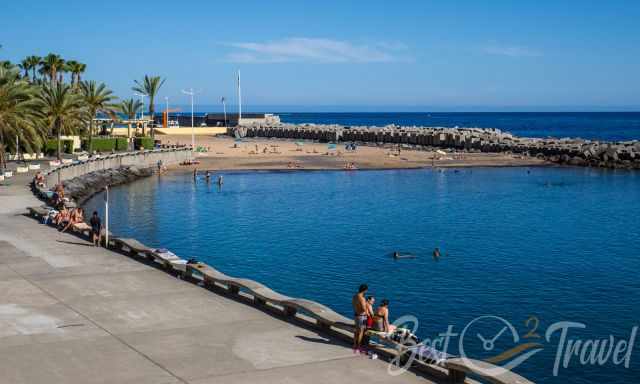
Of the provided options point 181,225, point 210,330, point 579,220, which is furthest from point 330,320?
point 579,220

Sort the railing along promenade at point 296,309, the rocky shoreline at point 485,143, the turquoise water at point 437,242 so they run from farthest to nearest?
the rocky shoreline at point 485,143
the turquoise water at point 437,242
the railing along promenade at point 296,309

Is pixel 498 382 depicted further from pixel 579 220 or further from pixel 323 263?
pixel 579 220

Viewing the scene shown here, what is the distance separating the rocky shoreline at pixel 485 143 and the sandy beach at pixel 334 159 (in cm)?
455

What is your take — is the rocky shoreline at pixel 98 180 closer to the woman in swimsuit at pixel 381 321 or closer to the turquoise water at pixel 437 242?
the turquoise water at pixel 437 242

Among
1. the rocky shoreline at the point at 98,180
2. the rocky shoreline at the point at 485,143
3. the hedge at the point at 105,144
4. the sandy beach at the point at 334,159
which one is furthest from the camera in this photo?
the rocky shoreline at the point at 485,143

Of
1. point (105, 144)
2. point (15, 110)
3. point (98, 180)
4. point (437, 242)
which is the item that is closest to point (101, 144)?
point (105, 144)

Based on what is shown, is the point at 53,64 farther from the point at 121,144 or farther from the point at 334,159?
the point at 334,159

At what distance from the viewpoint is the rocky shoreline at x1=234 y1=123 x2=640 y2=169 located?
90.3m

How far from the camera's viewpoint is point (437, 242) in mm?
37625

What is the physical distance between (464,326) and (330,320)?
8.17 metres

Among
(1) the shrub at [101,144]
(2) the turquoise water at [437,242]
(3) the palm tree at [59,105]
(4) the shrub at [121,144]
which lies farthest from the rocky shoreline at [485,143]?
(3) the palm tree at [59,105]

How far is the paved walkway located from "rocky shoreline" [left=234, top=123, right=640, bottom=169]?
255 feet

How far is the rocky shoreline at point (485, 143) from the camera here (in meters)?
90.3

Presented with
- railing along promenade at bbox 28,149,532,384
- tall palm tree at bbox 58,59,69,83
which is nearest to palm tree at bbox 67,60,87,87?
tall palm tree at bbox 58,59,69,83
